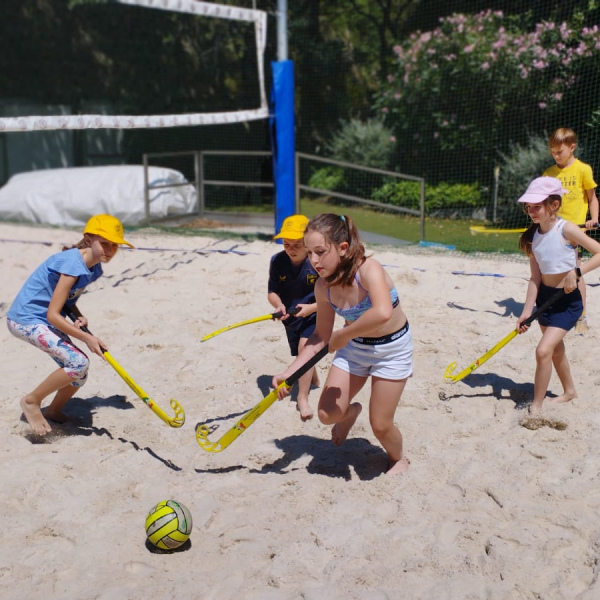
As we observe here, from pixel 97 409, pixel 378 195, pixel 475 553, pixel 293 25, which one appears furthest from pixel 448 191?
pixel 475 553

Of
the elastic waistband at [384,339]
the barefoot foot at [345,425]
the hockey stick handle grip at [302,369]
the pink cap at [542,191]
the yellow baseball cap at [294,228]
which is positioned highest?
the pink cap at [542,191]

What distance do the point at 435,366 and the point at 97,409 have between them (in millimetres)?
2390

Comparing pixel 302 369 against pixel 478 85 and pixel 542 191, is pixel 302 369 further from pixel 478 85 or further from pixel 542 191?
pixel 478 85

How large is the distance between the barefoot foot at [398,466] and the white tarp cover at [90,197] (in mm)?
8370

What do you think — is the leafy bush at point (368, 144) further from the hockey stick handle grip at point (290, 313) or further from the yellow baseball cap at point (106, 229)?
the yellow baseball cap at point (106, 229)

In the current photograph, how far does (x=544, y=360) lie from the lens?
4.79 meters

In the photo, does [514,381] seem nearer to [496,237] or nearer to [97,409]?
[97,409]

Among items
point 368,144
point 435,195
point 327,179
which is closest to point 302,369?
point 435,195

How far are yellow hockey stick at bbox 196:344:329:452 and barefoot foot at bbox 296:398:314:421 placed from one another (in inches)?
21.5

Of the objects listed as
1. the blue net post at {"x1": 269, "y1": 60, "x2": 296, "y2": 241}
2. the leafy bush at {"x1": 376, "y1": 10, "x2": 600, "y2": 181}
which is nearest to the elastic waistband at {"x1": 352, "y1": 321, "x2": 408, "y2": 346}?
the blue net post at {"x1": 269, "y1": 60, "x2": 296, "y2": 241}

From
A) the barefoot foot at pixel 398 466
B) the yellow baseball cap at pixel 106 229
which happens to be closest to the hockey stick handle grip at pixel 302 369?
the barefoot foot at pixel 398 466

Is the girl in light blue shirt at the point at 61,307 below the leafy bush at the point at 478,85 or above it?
below

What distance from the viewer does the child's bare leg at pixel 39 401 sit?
4738mm

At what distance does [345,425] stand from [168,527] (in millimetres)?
1211
